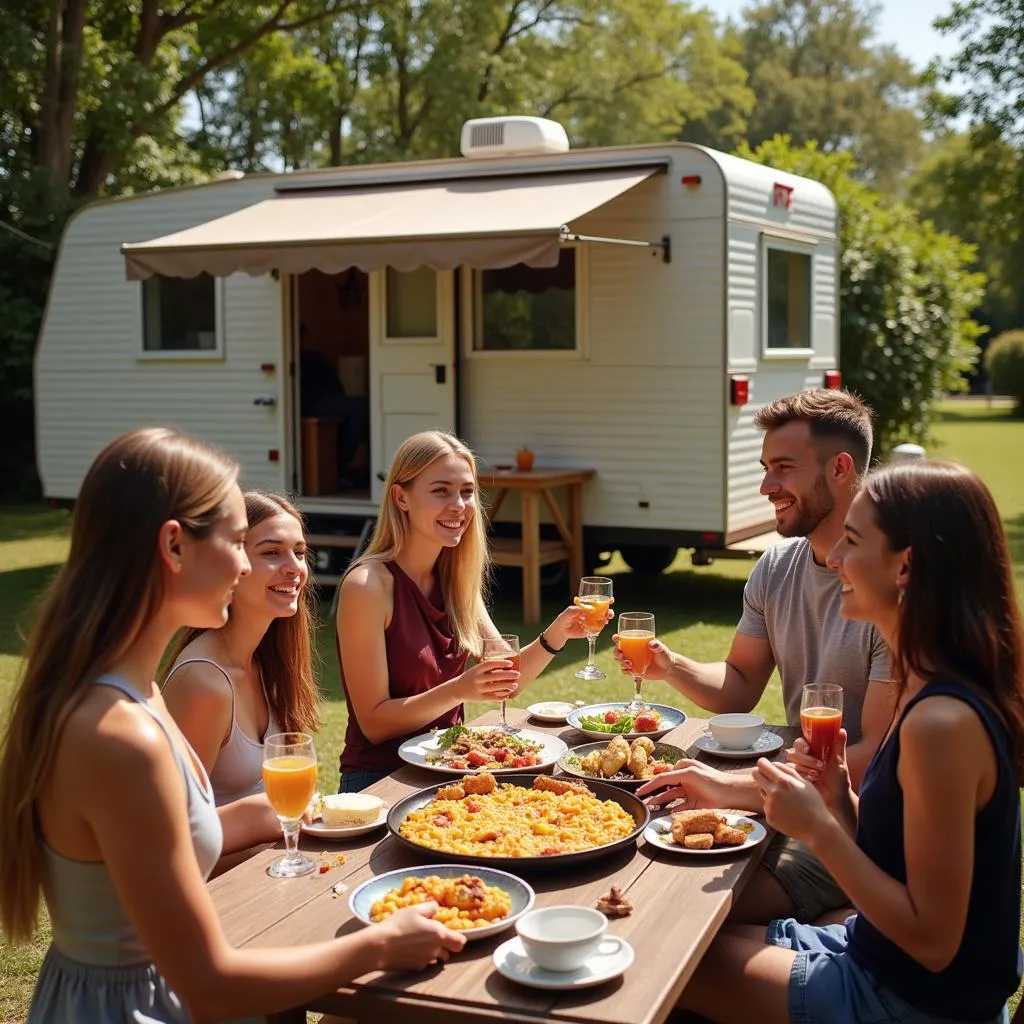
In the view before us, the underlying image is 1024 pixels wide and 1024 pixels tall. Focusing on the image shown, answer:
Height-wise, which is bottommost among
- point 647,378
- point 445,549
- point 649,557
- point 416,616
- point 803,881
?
point 649,557

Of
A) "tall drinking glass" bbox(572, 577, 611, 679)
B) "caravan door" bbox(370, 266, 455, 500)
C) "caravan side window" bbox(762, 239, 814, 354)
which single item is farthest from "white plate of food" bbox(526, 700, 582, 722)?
"caravan side window" bbox(762, 239, 814, 354)

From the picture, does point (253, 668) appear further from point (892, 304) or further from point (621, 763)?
point (892, 304)

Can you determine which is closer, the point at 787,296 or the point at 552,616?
the point at 552,616

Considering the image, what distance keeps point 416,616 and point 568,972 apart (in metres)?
1.74

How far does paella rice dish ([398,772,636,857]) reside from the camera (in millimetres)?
2494

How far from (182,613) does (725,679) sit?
209 centimetres

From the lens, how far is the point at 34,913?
6.86 feet

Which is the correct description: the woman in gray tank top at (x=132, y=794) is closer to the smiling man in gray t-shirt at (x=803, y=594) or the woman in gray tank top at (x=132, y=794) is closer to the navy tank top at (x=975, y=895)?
the navy tank top at (x=975, y=895)

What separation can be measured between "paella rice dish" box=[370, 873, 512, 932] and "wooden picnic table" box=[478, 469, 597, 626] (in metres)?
6.60

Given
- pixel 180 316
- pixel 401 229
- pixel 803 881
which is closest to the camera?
pixel 803 881

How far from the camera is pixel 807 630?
3.65 metres

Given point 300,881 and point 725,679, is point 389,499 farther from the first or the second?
point 300,881

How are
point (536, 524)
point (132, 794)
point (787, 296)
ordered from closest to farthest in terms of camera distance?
1. point (132, 794)
2. point (536, 524)
3. point (787, 296)

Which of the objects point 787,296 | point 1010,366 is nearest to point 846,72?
point 1010,366
